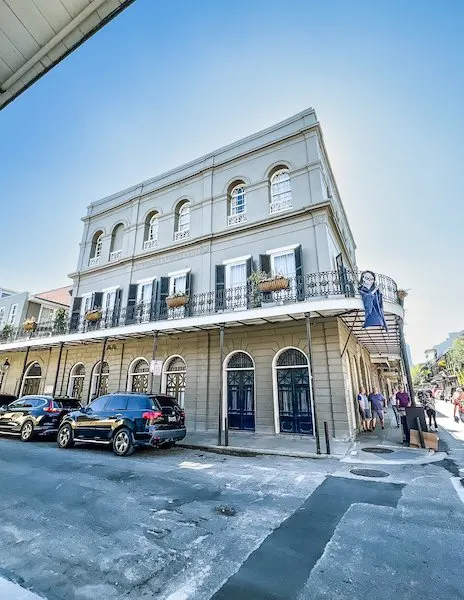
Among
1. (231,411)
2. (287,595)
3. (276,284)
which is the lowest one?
(287,595)

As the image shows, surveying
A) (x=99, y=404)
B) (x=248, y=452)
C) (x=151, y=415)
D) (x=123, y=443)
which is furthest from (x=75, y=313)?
(x=248, y=452)

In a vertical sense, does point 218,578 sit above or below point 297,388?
below

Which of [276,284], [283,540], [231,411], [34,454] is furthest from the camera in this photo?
[231,411]

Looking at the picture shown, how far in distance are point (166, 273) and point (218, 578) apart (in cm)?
1393

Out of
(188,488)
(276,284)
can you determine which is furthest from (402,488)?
(276,284)

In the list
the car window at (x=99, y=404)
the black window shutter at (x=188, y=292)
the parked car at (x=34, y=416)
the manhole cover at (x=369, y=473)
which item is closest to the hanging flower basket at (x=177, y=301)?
the black window shutter at (x=188, y=292)

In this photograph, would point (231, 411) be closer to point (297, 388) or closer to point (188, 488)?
point (297, 388)

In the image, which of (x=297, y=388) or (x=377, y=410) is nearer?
(x=297, y=388)

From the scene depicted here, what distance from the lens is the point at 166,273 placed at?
15.9m

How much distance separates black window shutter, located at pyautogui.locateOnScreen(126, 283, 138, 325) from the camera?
15.8m

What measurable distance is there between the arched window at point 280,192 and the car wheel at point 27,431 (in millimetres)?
12634

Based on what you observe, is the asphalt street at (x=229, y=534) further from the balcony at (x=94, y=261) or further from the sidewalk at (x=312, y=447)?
the balcony at (x=94, y=261)

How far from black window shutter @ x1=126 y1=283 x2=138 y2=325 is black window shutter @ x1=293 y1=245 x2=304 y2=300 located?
27.3 ft

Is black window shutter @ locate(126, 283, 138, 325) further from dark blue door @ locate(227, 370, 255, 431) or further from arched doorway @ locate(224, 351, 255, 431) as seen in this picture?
dark blue door @ locate(227, 370, 255, 431)
